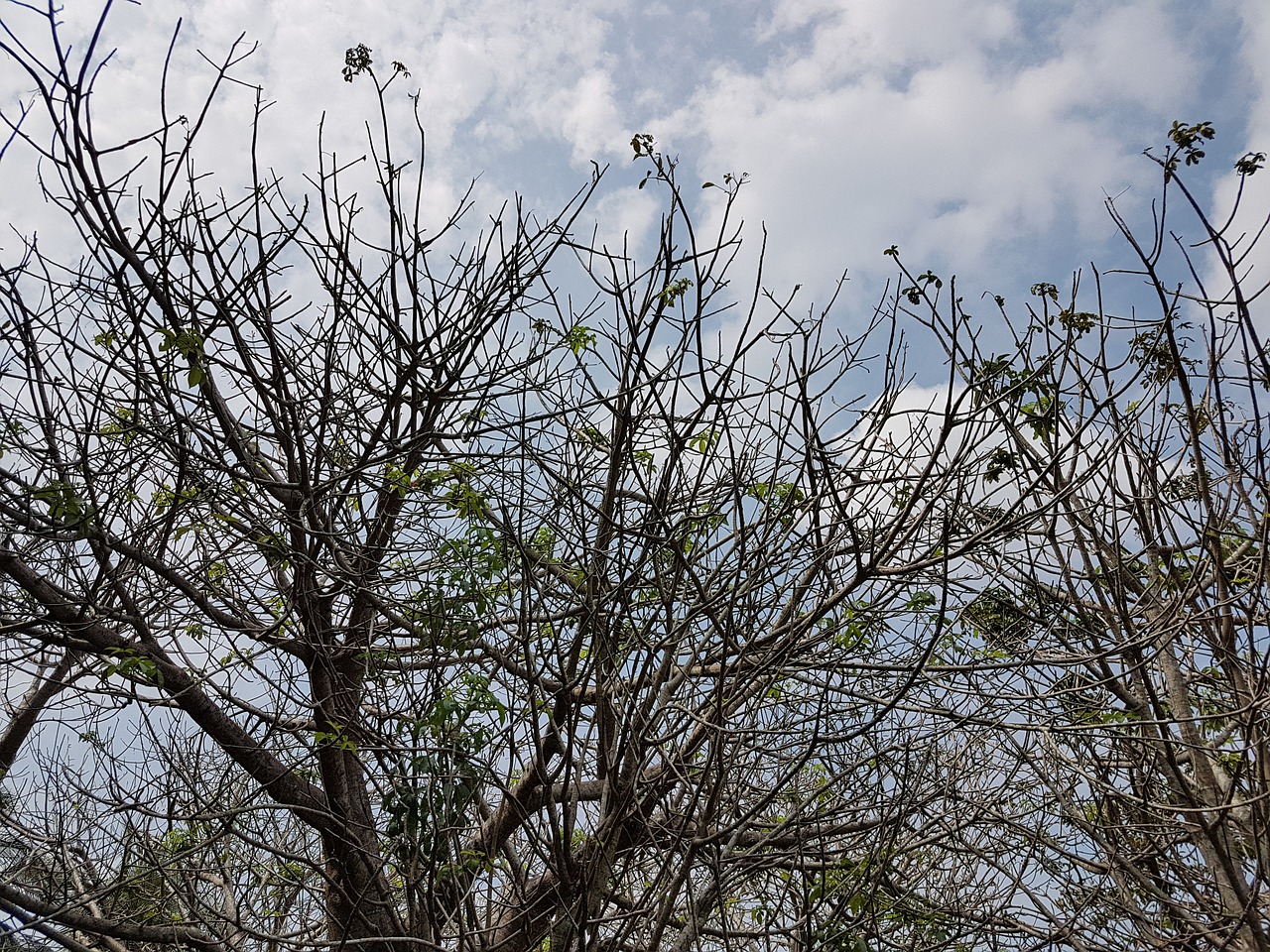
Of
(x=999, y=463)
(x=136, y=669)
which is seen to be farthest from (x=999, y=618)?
(x=136, y=669)

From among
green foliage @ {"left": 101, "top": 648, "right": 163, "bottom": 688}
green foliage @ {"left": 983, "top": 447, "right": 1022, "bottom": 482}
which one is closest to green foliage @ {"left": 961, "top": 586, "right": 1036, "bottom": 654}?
green foliage @ {"left": 983, "top": 447, "right": 1022, "bottom": 482}

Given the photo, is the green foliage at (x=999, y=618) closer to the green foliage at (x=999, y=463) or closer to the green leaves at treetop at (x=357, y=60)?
the green foliage at (x=999, y=463)

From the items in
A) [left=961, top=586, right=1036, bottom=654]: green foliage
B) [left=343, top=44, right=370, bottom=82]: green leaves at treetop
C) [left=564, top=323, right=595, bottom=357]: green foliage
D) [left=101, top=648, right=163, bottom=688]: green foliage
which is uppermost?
[left=343, top=44, right=370, bottom=82]: green leaves at treetop

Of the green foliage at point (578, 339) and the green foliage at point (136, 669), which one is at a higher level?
the green foliage at point (578, 339)

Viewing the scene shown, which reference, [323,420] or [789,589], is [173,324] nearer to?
[323,420]

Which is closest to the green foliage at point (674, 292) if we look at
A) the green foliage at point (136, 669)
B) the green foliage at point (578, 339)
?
the green foliage at point (578, 339)

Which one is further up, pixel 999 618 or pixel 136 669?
pixel 999 618

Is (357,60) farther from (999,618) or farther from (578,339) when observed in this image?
(999,618)

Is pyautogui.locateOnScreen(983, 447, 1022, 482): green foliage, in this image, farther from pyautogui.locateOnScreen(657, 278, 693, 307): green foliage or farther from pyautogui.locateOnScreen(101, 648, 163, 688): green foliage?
pyautogui.locateOnScreen(101, 648, 163, 688): green foliage

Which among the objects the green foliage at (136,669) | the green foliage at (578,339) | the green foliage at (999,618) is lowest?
the green foliage at (136,669)

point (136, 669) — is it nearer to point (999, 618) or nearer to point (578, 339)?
point (578, 339)

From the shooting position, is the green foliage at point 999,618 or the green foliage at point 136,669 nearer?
the green foliage at point 136,669

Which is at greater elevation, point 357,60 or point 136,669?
point 357,60

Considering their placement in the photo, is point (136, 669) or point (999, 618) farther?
point (999, 618)
